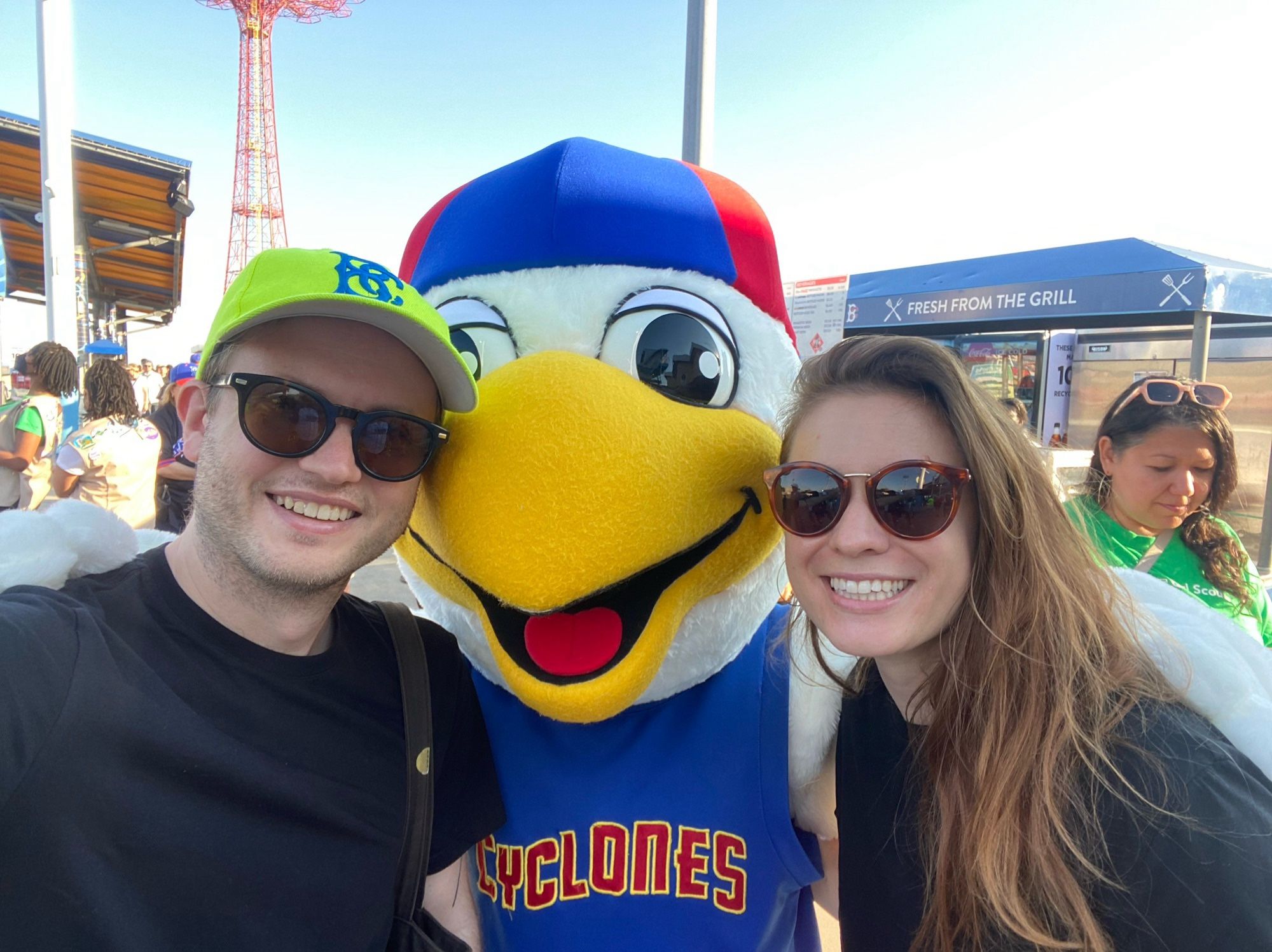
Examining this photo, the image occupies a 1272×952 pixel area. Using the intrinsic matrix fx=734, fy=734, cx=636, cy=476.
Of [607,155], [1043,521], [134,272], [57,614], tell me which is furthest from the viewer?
[134,272]

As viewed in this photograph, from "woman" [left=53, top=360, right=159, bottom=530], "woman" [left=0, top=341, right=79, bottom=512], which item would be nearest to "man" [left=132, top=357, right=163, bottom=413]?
"woman" [left=0, top=341, right=79, bottom=512]

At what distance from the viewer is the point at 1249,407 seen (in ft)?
25.4

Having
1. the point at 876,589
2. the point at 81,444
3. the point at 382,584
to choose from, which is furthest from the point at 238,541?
the point at 382,584

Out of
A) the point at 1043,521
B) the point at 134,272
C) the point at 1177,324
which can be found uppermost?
the point at 134,272

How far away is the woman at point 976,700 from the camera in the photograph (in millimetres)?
1016

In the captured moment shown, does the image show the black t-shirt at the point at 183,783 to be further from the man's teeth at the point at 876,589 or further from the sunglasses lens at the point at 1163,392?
the sunglasses lens at the point at 1163,392

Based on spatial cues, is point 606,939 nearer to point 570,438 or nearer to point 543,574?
point 543,574

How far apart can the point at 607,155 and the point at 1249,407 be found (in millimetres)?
8994

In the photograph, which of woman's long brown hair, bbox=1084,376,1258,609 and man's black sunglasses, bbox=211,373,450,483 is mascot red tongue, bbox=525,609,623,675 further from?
woman's long brown hair, bbox=1084,376,1258,609

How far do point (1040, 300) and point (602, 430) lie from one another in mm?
8857

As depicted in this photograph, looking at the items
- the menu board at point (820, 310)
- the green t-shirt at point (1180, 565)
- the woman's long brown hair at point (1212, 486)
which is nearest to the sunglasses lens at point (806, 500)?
the green t-shirt at point (1180, 565)

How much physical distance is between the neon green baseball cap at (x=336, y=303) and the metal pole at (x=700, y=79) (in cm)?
209

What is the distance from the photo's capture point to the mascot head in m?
1.30

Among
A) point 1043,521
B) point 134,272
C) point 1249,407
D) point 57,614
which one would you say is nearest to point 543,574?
point 57,614
